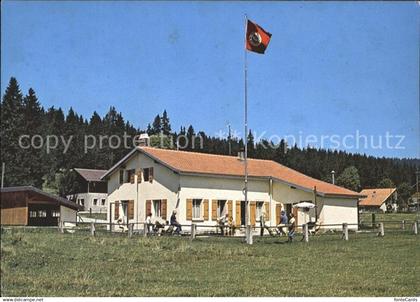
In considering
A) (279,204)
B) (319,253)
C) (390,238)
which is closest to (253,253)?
(319,253)

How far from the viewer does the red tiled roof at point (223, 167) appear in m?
24.2

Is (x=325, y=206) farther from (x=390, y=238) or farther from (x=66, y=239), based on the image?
(x=66, y=239)

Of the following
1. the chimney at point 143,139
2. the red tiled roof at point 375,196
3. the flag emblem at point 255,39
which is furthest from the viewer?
the red tiled roof at point 375,196

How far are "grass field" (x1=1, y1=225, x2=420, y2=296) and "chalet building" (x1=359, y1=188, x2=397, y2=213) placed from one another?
1787 mm

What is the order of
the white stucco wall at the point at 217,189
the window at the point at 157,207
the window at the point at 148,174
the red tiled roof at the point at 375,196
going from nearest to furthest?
the red tiled roof at the point at 375,196, the white stucco wall at the point at 217,189, the window at the point at 148,174, the window at the point at 157,207

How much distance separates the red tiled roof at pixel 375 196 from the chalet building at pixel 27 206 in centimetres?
1120

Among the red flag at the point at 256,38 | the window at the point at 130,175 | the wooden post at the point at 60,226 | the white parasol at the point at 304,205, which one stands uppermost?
the red flag at the point at 256,38

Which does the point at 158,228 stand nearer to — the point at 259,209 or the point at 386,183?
the point at 259,209

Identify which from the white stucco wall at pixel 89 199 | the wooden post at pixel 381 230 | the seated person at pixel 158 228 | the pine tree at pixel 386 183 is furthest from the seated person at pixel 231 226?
the white stucco wall at pixel 89 199

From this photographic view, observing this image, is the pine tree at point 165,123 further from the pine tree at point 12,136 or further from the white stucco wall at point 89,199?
the pine tree at point 12,136

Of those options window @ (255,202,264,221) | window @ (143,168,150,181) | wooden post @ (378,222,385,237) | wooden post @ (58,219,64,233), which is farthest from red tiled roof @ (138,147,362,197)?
wooden post @ (58,219,64,233)

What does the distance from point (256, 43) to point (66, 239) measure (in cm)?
693

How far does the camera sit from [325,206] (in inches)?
1102

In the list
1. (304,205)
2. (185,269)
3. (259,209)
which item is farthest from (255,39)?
(304,205)
